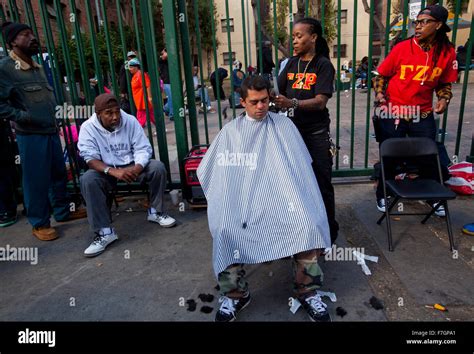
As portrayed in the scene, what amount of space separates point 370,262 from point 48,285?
2.60m

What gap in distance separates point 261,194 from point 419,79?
2061 millimetres

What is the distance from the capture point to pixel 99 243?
11.2ft

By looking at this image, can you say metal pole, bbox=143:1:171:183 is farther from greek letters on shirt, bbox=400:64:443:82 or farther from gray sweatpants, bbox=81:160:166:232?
greek letters on shirt, bbox=400:64:443:82

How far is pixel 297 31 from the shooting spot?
8.71 ft

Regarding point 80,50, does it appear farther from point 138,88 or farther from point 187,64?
point 138,88

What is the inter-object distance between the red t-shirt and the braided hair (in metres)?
1.05

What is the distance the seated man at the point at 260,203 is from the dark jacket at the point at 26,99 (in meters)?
2.03

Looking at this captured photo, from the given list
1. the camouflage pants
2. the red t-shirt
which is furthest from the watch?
the red t-shirt

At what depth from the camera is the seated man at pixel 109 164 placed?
3438 millimetres
